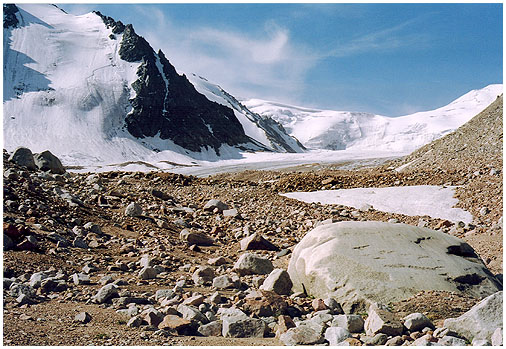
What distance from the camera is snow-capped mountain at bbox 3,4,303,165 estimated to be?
92.8 m

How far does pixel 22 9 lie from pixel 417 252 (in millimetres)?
167652

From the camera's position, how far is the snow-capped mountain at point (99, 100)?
92812mm

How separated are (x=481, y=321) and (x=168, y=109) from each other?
120m

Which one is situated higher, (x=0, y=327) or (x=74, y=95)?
(x=74, y=95)

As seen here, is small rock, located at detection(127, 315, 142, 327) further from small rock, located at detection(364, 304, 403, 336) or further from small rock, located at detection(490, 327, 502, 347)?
small rock, located at detection(490, 327, 502, 347)

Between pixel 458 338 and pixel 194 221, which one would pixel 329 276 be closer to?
pixel 458 338

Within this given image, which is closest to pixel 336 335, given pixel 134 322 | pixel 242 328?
pixel 242 328

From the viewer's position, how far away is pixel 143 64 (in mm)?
122938

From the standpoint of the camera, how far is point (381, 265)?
6.22m

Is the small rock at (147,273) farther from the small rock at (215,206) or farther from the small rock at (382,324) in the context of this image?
the small rock at (215,206)

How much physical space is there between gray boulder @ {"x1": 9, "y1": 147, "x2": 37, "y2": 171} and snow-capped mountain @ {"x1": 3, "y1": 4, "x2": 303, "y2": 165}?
67384 mm

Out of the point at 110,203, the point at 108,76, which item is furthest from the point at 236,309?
the point at 108,76

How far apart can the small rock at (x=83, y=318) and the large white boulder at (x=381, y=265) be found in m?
3.32

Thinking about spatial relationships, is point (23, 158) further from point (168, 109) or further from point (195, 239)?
point (168, 109)
